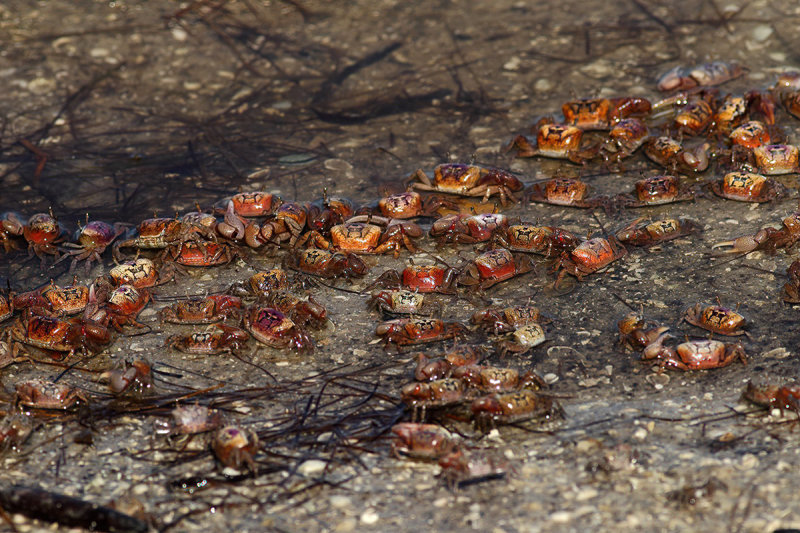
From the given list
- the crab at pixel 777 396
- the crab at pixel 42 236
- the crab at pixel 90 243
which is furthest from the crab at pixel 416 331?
the crab at pixel 42 236

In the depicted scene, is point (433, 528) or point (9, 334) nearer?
point (433, 528)

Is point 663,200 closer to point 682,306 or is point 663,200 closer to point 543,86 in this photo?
point 682,306

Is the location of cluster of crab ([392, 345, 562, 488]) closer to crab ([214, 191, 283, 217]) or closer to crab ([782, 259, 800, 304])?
crab ([782, 259, 800, 304])

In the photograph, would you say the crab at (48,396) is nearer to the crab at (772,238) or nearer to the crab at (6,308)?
the crab at (6,308)

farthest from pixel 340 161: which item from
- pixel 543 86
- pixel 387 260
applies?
pixel 543 86

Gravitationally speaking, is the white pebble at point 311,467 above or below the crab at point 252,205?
below
